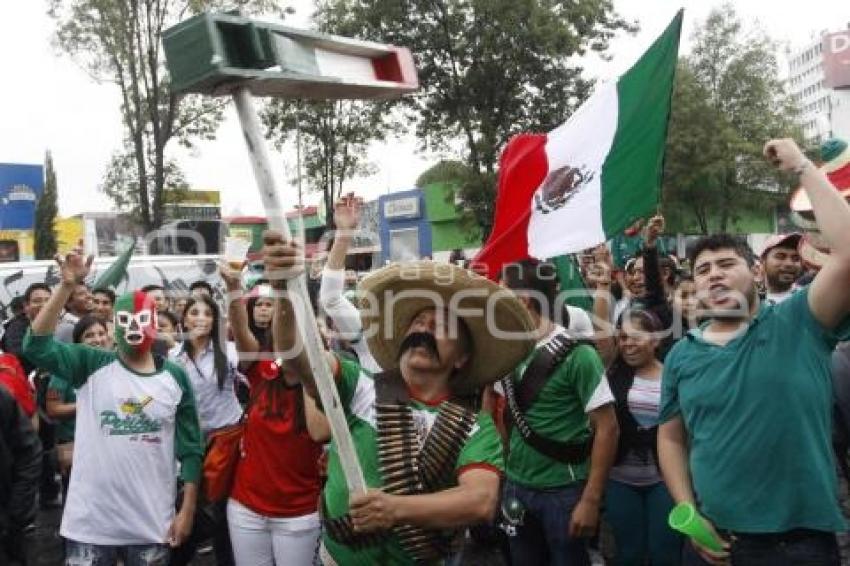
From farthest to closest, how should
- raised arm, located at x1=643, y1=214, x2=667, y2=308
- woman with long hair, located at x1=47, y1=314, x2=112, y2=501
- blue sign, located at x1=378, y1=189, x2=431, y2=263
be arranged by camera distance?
blue sign, located at x1=378, y1=189, x2=431, y2=263 < woman with long hair, located at x1=47, y1=314, x2=112, y2=501 < raised arm, located at x1=643, y1=214, x2=667, y2=308

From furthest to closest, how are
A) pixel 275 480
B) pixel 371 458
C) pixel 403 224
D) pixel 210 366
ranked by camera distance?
pixel 403 224 < pixel 210 366 < pixel 275 480 < pixel 371 458

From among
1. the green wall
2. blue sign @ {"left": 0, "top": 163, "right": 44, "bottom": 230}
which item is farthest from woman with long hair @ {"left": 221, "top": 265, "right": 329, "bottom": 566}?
the green wall

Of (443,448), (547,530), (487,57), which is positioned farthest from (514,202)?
(487,57)

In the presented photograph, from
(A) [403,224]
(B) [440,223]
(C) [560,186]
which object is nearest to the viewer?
(C) [560,186]

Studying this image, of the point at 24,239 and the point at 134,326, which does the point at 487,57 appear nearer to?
the point at 134,326

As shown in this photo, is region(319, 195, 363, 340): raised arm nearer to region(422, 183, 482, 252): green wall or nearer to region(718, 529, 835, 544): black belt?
region(718, 529, 835, 544): black belt

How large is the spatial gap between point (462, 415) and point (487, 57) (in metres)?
15.8

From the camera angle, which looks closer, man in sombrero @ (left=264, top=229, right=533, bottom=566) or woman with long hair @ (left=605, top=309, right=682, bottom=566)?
man in sombrero @ (left=264, top=229, right=533, bottom=566)

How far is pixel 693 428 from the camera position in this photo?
2814 millimetres

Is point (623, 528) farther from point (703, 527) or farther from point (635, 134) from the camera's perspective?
point (635, 134)

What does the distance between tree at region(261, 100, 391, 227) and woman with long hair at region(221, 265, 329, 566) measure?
14.9 meters

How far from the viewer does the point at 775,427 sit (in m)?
2.57

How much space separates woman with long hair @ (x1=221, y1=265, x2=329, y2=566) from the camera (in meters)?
3.68

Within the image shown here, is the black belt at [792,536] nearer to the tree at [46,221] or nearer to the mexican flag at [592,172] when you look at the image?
the mexican flag at [592,172]
